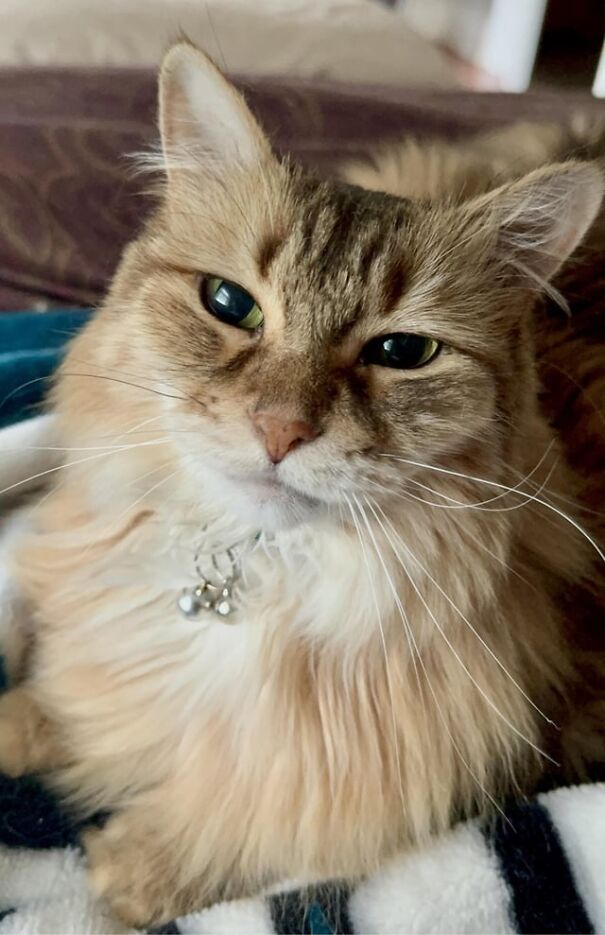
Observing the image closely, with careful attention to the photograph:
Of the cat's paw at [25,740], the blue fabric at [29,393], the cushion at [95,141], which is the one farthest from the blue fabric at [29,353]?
the cat's paw at [25,740]

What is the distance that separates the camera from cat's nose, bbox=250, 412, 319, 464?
0.79 metres

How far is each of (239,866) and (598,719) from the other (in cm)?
50

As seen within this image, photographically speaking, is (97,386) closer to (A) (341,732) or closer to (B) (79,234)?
(A) (341,732)

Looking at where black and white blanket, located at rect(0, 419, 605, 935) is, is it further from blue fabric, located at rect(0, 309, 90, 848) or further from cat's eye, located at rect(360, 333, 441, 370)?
cat's eye, located at rect(360, 333, 441, 370)

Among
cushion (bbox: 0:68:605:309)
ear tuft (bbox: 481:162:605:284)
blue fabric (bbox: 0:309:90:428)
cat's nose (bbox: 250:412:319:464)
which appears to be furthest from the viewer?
cushion (bbox: 0:68:605:309)

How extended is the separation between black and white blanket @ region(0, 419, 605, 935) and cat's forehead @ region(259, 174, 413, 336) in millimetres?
613

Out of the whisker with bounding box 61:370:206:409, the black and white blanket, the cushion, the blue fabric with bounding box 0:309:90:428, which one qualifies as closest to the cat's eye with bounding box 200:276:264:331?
the whisker with bounding box 61:370:206:409

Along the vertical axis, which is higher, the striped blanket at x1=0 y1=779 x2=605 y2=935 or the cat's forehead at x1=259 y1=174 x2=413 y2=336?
the cat's forehead at x1=259 y1=174 x2=413 y2=336

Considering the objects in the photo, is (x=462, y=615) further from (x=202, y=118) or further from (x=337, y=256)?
(x=202, y=118)

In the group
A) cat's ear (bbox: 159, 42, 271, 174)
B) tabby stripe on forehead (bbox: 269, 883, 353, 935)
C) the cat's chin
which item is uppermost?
cat's ear (bbox: 159, 42, 271, 174)

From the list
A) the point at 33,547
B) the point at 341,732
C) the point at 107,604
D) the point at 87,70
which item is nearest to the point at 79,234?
the point at 87,70

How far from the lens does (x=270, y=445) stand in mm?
796

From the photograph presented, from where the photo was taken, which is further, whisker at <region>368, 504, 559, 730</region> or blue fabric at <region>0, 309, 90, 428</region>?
blue fabric at <region>0, 309, 90, 428</region>

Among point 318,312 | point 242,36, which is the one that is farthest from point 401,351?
point 242,36
